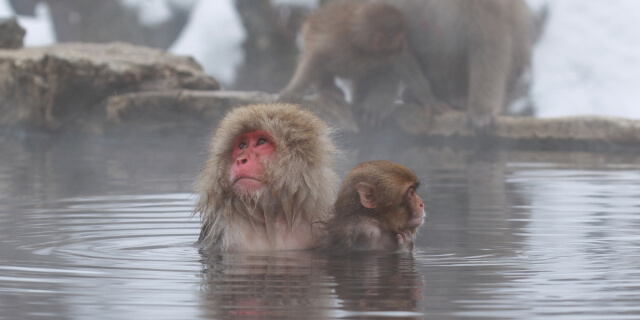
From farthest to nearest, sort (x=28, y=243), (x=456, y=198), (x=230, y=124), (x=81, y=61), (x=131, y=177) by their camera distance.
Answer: (x=81, y=61) < (x=131, y=177) < (x=456, y=198) < (x=28, y=243) < (x=230, y=124)

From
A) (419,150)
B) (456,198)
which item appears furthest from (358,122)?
(456,198)

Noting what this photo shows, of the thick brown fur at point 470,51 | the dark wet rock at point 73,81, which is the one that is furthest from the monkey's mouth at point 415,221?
the dark wet rock at point 73,81

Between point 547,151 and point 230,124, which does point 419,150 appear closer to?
point 547,151

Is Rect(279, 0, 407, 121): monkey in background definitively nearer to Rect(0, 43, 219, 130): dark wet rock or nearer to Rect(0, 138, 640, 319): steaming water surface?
Rect(0, 43, 219, 130): dark wet rock

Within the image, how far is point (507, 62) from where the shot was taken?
8.84 metres

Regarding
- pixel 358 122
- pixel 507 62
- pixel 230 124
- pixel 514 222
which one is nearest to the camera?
pixel 230 124

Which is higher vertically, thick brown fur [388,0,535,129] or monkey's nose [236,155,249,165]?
thick brown fur [388,0,535,129]

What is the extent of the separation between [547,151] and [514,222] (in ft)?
16.0

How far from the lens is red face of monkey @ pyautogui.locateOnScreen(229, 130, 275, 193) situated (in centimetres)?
324

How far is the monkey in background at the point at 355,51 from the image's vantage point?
880 cm

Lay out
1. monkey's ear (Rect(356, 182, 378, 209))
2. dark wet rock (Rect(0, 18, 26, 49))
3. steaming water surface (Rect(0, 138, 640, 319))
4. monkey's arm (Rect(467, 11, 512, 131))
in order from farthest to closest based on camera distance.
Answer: dark wet rock (Rect(0, 18, 26, 49)), monkey's arm (Rect(467, 11, 512, 131)), monkey's ear (Rect(356, 182, 378, 209)), steaming water surface (Rect(0, 138, 640, 319))

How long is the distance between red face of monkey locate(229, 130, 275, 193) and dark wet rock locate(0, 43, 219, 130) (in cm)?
733

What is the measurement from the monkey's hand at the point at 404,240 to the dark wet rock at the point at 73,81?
291 inches

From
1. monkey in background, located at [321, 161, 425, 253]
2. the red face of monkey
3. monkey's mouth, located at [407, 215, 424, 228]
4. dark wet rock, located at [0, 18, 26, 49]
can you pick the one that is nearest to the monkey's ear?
monkey in background, located at [321, 161, 425, 253]
